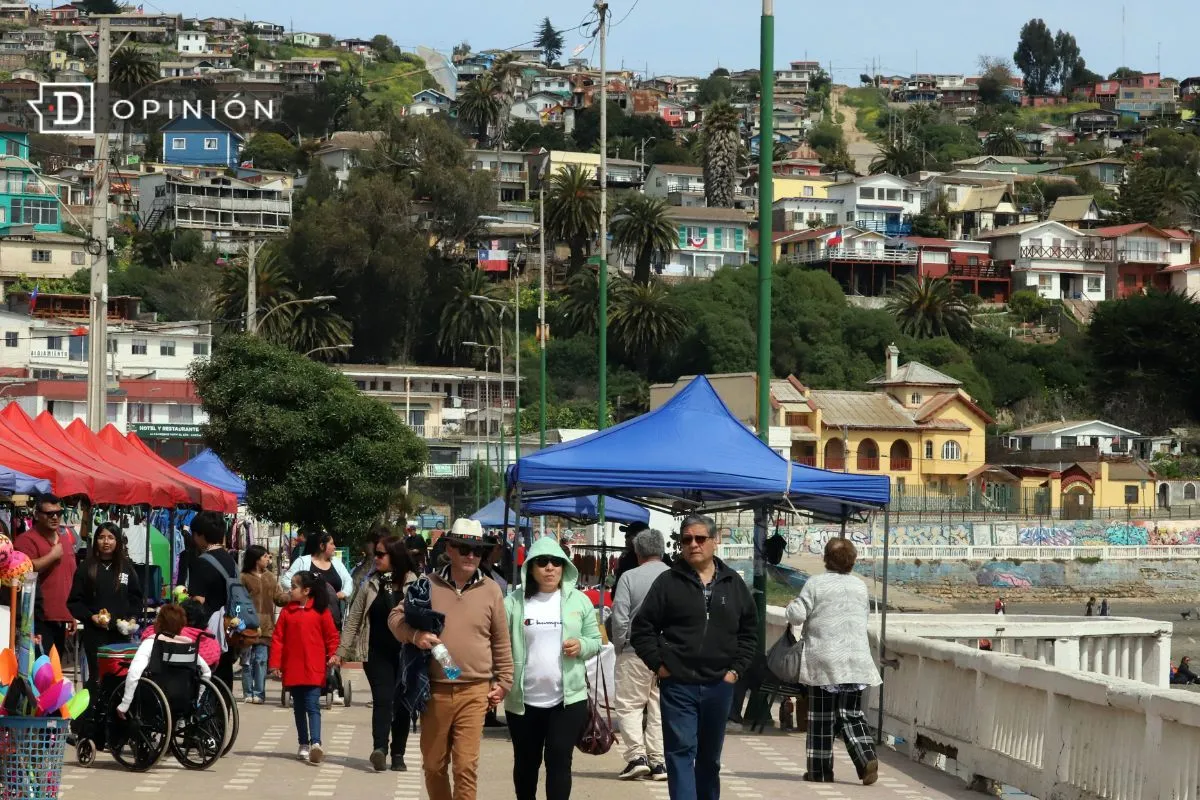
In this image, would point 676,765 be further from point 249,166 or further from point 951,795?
point 249,166

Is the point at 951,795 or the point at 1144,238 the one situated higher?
the point at 1144,238

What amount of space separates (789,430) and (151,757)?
78496 millimetres

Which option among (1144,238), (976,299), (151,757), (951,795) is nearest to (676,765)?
(951,795)

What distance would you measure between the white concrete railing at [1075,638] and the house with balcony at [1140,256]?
408 ft

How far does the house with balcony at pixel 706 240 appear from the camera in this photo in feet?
447

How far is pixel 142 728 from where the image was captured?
12633 millimetres

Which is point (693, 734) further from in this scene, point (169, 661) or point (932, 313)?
point (932, 313)

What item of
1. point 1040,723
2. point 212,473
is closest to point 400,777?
point 1040,723

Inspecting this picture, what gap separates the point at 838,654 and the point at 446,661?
3.89 m

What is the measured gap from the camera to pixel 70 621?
46.0ft

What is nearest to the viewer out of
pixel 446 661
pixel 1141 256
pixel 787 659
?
pixel 446 661

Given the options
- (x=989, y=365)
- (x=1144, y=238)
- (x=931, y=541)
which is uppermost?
(x=1144, y=238)

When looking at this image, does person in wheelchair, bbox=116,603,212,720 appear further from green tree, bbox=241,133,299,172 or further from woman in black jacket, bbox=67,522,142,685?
green tree, bbox=241,133,299,172

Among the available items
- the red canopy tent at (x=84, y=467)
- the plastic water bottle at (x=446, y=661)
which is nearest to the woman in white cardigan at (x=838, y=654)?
the plastic water bottle at (x=446, y=661)
